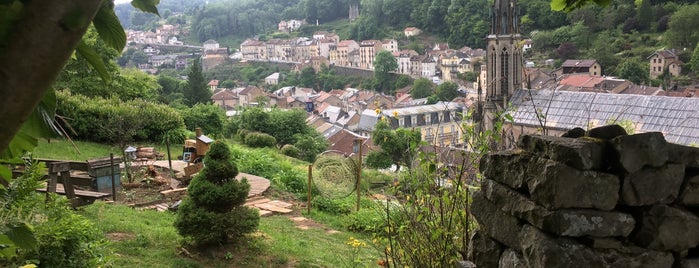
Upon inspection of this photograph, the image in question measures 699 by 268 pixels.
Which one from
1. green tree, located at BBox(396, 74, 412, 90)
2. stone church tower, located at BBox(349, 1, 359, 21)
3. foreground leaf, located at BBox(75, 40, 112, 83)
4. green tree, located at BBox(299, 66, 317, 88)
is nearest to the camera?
foreground leaf, located at BBox(75, 40, 112, 83)

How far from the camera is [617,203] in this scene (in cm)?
212

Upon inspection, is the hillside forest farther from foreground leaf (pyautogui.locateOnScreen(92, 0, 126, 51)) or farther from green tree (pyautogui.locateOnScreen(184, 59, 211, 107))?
foreground leaf (pyautogui.locateOnScreen(92, 0, 126, 51))

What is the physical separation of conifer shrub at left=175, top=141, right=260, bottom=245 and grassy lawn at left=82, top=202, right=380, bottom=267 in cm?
18

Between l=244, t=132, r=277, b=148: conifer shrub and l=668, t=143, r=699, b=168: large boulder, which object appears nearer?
l=668, t=143, r=699, b=168: large boulder

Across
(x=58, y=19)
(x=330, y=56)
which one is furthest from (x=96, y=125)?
(x=330, y=56)

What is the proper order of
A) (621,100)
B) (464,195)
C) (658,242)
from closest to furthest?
(658,242), (464,195), (621,100)

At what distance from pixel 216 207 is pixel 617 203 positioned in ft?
14.4

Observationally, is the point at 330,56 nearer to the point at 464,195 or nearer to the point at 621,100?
the point at 621,100

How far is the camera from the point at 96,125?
12219 millimetres

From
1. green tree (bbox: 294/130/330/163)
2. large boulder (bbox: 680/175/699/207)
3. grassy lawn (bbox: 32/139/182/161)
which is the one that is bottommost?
green tree (bbox: 294/130/330/163)

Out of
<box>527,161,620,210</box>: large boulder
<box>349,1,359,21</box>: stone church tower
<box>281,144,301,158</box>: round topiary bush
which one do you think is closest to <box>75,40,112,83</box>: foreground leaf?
<box>527,161,620,210</box>: large boulder

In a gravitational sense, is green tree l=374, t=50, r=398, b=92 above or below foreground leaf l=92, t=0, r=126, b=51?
below

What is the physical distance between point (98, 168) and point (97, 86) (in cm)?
854

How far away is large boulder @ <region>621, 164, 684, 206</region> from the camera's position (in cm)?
206
